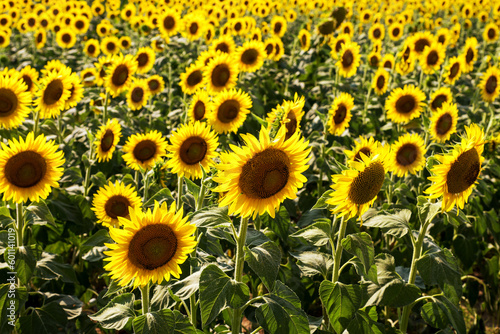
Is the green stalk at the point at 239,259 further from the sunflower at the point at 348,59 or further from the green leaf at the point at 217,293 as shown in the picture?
the sunflower at the point at 348,59

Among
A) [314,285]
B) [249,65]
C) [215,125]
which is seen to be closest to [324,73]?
A: [249,65]

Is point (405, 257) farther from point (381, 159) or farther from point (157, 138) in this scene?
point (157, 138)

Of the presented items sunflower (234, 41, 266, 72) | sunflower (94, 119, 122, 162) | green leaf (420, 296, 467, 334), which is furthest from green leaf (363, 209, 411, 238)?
sunflower (234, 41, 266, 72)

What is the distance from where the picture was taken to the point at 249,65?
5.22m

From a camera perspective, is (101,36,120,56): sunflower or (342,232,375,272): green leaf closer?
(342,232,375,272): green leaf

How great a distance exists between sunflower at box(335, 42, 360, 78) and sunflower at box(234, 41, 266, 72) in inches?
44.3

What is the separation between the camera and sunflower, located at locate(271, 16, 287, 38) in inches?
328

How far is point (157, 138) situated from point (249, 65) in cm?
202

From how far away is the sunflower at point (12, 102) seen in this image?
3.38 meters

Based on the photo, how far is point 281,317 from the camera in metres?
2.14

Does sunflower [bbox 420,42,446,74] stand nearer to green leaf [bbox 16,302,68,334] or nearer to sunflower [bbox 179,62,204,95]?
sunflower [bbox 179,62,204,95]

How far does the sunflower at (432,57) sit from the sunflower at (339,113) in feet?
8.18

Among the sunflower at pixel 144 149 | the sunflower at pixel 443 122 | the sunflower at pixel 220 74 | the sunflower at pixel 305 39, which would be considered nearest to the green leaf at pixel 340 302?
the sunflower at pixel 144 149

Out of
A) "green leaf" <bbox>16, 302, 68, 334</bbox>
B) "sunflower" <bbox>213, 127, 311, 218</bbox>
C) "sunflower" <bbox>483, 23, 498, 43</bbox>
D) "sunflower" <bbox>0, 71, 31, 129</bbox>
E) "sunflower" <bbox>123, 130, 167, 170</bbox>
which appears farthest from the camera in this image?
"sunflower" <bbox>483, 23, 498, 43</bbox>
